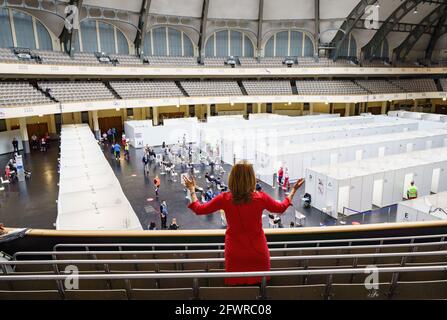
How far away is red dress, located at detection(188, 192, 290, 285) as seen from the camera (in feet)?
7.74

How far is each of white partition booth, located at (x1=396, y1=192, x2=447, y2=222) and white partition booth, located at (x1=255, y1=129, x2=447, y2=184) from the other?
21.1ft

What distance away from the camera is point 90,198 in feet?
30.9

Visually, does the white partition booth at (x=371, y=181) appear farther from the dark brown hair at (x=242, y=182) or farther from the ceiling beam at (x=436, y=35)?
the ceiling beam at (x=436, y=35)

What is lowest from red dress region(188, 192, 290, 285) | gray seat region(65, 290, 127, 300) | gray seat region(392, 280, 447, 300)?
gray seat region(392, 280, 447, 300)

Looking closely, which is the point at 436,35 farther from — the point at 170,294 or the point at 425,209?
the point at 170,294

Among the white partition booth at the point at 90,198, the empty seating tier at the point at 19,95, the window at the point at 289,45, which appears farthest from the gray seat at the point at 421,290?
the window at the point at 289,45

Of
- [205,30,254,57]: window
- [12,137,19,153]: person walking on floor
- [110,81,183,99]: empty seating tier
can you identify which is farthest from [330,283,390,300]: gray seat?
[205,30,254,57]: window

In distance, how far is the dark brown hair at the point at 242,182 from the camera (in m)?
2.32

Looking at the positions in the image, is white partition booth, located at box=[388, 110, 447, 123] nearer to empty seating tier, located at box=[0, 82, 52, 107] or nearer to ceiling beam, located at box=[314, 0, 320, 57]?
ceiling beam, located at box=[314, 0, 320, 57]

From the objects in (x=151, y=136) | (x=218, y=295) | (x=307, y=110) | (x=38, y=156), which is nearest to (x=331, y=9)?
(x=307, y=110)

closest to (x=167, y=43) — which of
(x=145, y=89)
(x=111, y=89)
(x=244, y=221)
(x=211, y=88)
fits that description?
(x=145, y=89)

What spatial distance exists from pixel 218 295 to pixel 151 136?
2392cm

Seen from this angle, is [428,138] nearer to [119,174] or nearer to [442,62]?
[119,174]
